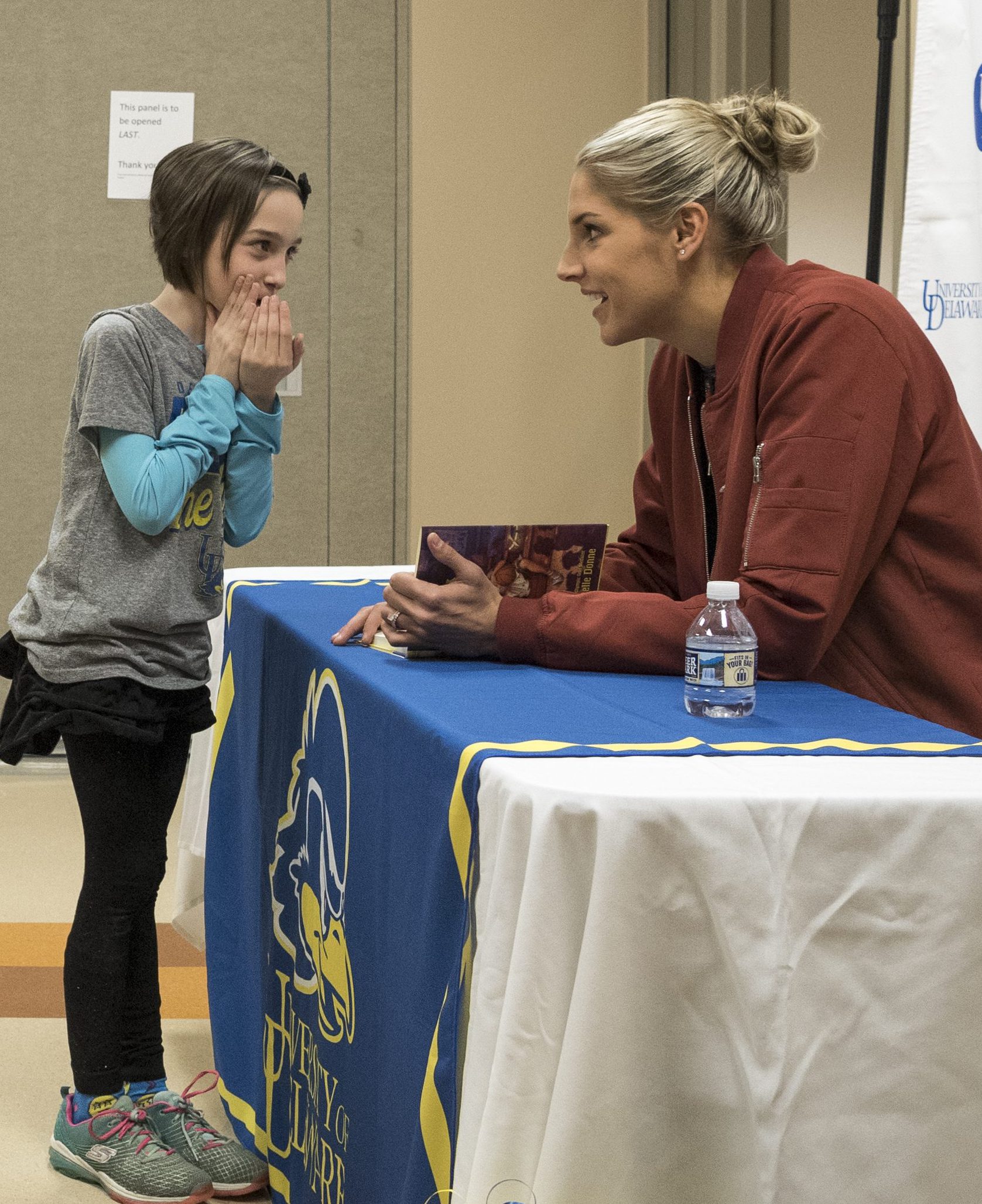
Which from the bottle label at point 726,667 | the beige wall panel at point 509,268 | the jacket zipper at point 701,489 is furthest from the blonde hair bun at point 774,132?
the beige wall panel at point 509,268

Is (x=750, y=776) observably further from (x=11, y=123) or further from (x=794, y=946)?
(x=11, y=123)

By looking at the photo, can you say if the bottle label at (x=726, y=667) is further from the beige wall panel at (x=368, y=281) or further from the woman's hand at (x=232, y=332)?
the beige wall panel at (x=368, y=281)

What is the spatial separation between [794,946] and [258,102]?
364 centimetres

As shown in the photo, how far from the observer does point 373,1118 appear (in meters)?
1.32

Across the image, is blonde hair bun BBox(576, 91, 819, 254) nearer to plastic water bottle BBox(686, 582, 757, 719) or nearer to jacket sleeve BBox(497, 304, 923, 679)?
jacket sleeve BBox(497, 304, 923, 679)

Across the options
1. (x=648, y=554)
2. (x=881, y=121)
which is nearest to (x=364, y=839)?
(x=648, y=554)

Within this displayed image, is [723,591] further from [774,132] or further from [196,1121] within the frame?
[196,1121]

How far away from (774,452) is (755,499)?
2.1 inches

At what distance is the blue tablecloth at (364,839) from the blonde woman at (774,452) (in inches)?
2.4

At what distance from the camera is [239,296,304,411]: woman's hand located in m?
1.78

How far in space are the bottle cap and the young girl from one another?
2.31 ft

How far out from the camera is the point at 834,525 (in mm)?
1422

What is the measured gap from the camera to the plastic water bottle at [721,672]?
1221 millimetres

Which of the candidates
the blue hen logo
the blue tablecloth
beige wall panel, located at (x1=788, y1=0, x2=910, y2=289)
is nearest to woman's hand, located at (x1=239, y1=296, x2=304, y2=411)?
the blue tablecloth
